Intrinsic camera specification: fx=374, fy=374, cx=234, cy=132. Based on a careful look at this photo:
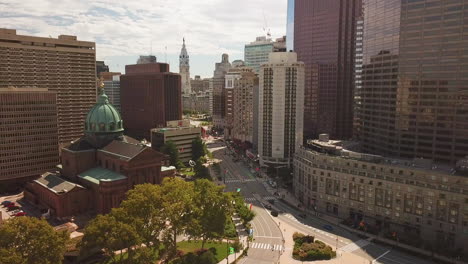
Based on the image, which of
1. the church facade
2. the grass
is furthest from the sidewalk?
the church facade

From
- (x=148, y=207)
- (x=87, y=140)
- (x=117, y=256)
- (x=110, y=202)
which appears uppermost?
(x=87, y=140)

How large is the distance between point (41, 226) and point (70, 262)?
1035 inches

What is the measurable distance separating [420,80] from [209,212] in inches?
3752

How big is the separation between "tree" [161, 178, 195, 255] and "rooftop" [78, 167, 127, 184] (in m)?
33.2

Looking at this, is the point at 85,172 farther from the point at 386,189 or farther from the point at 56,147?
the point at 386,189

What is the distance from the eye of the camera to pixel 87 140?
510 feet

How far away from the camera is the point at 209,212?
104 meters

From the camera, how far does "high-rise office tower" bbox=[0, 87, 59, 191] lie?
15500 cm

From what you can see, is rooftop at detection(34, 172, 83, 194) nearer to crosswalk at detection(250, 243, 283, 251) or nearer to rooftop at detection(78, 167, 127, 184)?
rooftop at detection(78, 167, 127, 184)

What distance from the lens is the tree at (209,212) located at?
339ft

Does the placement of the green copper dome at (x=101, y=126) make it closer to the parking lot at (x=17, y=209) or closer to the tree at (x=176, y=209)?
the parking lot at (x=17, y=209)

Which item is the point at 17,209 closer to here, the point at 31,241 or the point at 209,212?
the point at 31,241

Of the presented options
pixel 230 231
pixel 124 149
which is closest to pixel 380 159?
pixel 230 231

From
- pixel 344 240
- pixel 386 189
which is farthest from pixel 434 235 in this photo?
pixel 344 240
